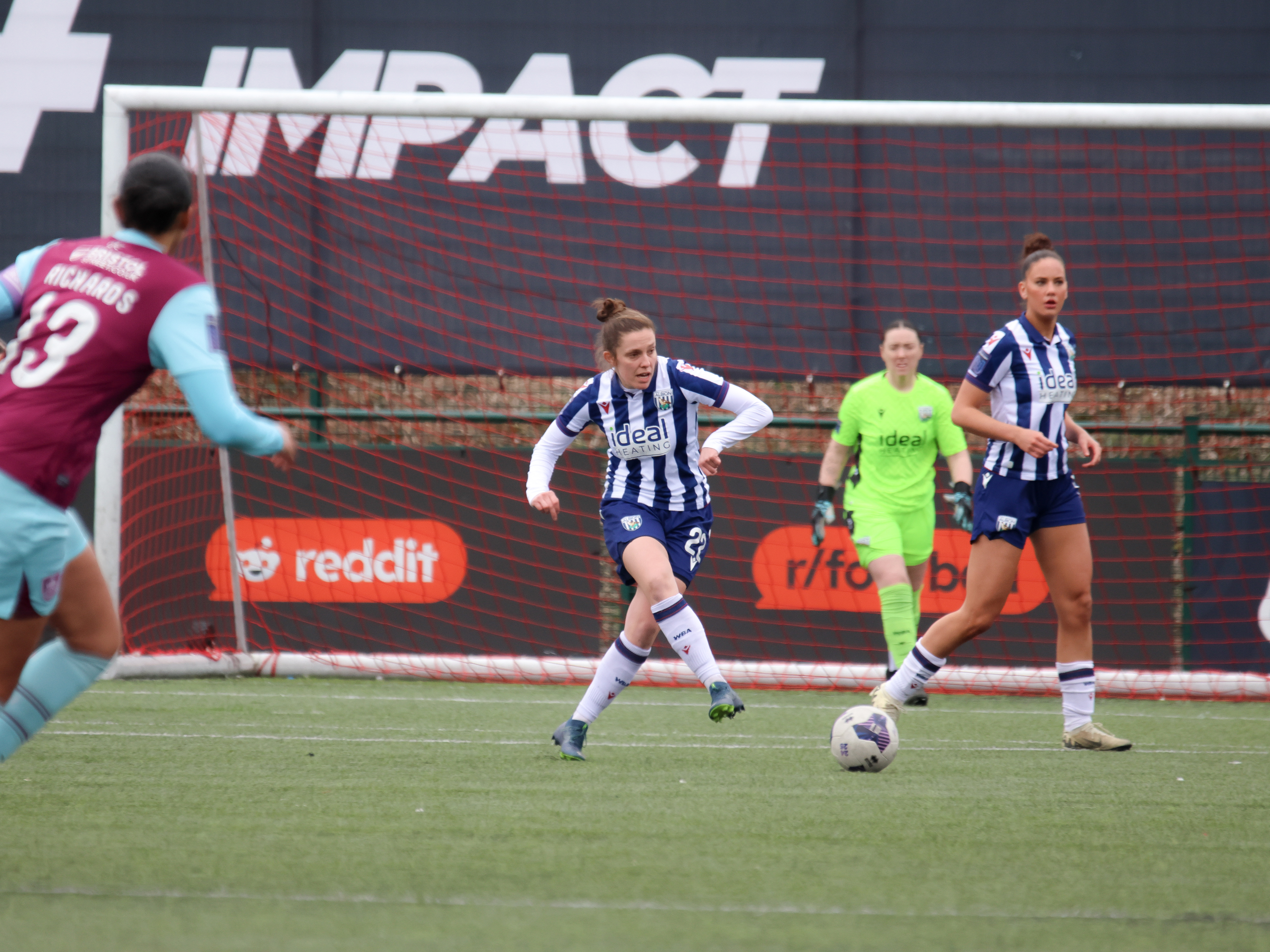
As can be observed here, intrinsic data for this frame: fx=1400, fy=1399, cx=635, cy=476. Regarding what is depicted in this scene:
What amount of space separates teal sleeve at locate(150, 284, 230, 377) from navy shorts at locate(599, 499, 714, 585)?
91.1 inches

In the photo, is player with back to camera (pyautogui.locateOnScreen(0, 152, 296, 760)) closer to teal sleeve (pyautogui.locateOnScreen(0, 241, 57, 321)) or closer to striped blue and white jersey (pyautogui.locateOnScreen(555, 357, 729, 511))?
teal sleeve (pyautogui.locateOnScreen(0, 241, 57, 321))

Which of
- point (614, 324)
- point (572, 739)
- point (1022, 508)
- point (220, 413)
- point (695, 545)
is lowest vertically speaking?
point (572, 739)

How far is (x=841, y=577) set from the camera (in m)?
9.26

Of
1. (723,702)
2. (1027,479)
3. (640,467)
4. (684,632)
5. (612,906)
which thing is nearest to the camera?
(612,906)

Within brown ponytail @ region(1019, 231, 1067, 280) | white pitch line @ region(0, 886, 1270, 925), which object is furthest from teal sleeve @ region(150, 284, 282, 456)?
brown ponytail @ region(1019, 231, 1067, 280)

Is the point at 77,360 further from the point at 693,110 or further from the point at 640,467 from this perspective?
the point at 693,110

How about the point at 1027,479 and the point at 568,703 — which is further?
the point at 568,703

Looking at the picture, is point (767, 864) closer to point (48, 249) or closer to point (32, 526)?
point (32, 526)

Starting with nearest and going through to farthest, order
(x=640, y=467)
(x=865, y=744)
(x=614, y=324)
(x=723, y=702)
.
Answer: (x=723, y=702), (x=865, y=744), (x=614, y=324), (x=640, y=467)

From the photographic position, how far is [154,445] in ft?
29.8

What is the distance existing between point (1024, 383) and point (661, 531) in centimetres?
163

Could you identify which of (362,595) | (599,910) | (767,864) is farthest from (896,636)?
(599,910)

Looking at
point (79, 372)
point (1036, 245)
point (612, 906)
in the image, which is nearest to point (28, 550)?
point (79, 372)

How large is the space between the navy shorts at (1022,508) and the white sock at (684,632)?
51.1 inches
